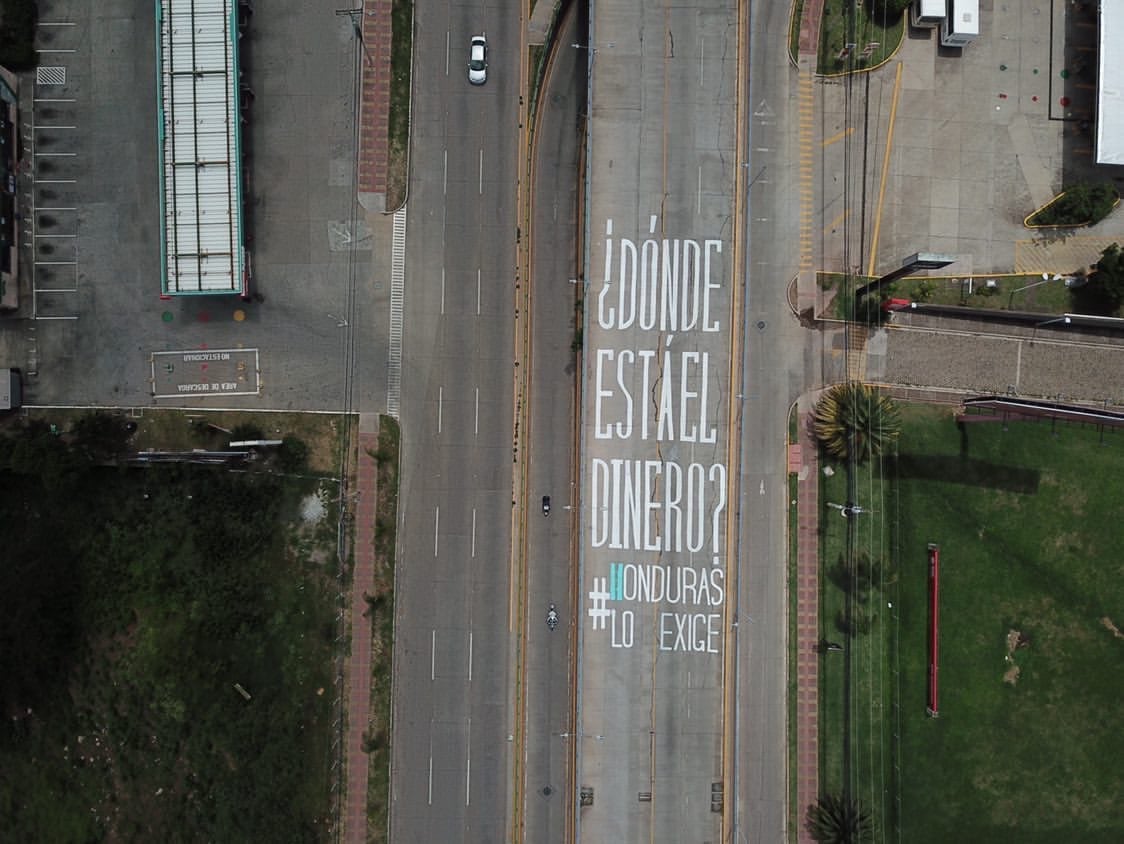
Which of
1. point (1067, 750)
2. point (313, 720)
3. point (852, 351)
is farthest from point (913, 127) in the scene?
point (313, 720)

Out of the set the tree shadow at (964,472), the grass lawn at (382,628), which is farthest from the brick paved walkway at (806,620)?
the grass lawn at (382,628)

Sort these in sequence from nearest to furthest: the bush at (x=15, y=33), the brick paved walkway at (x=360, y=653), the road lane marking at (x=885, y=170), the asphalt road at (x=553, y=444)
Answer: the brick paved walkway at (x=360, y=653), the asphalt road at (x=553, y=444), the bush at (x=15, y=33), the road lane marking at (x=885, y=170)

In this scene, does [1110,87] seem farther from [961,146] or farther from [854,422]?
[854,422]

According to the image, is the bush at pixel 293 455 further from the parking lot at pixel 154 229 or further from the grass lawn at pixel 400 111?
the grass lawn at pixel 400 111

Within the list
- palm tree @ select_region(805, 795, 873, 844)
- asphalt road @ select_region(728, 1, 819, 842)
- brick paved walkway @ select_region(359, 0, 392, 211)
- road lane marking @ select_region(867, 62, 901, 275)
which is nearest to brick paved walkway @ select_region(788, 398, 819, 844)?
palm tree @ select_region(805, 795, 873, 844)

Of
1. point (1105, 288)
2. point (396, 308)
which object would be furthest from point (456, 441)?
point (1105, 288)

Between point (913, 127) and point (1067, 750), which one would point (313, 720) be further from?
point (913, 127)
